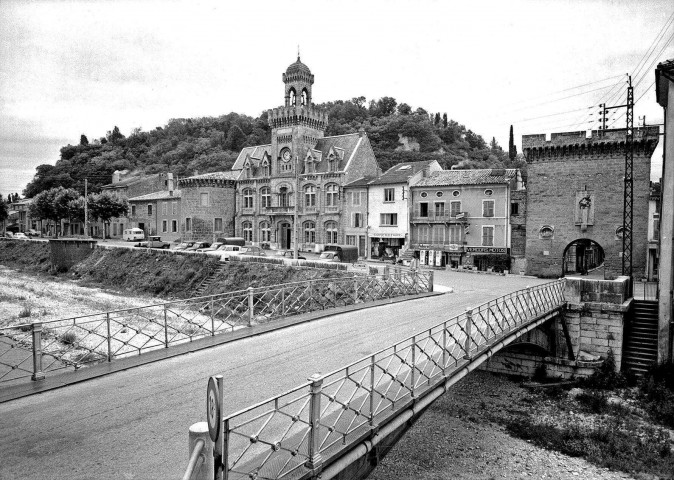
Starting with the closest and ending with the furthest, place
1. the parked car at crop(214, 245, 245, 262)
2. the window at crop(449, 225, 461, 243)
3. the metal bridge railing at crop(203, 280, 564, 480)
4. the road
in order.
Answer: the metal bridge railing at crop(203, 280, 564, 480)
the road
the parked car at crop(214, 245, 245, 262)
the window at crop(449, 225, 461, 243)

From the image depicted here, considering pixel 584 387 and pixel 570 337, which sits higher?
pixel 570 337

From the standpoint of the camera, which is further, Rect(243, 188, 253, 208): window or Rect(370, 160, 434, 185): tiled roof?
Rect(243, 188, 253, 208): window

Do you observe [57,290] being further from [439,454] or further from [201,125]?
[201,125]

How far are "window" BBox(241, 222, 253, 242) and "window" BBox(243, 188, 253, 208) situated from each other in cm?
217

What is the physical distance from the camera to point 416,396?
333 inches

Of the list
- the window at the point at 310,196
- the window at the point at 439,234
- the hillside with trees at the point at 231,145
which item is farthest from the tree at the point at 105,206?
the window at the point at 439,234

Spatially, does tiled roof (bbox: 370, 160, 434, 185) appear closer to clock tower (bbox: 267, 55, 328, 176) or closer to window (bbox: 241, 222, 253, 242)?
A: clock tower (bbox: 267, 55, 328, 176)

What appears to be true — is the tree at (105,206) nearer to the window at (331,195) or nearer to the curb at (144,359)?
the window at (331,195)

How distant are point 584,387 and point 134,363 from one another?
16.7m

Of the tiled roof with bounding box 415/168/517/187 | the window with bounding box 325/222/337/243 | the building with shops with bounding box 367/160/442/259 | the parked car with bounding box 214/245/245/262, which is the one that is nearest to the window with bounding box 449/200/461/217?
the tiled roof with bounding box 415/168/517/187

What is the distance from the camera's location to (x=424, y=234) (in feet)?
135

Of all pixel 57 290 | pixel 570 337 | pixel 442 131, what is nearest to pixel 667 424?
pixel 570 337

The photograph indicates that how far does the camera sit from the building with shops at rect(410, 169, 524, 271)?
3766 centimetres

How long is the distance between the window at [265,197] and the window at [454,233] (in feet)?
73.2
